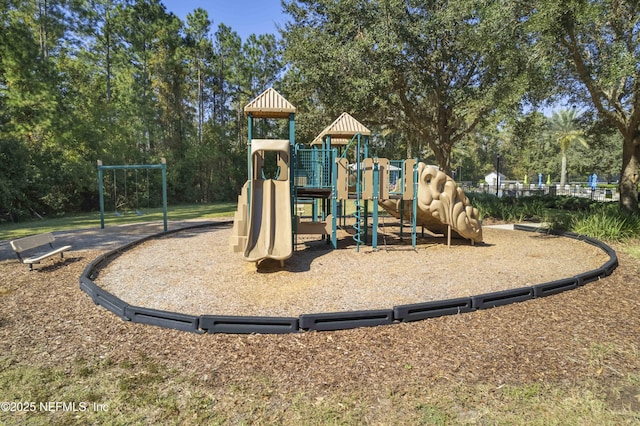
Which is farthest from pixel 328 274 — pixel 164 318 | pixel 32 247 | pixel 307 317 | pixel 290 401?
pixel 32 247

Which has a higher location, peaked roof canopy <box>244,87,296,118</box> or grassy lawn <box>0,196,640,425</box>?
peaked roof canopy <box>244,87,296,118</box>

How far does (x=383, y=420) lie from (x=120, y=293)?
4844 millimetres

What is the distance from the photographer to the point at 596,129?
58.1ft

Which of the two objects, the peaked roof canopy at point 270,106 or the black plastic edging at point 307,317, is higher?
the peaked roof canopy at point 270,106

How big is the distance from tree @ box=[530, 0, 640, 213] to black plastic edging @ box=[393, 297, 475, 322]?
276 inches

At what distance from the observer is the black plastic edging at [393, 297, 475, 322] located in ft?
15.3

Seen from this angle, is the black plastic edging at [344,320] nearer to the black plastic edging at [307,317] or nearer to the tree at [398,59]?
the black plastic edging at [307,317]

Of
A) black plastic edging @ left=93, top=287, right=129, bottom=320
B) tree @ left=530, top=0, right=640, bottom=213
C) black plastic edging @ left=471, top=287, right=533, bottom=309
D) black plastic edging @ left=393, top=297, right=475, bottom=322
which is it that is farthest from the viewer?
tree @ left=530, top=0, right=640, bottom=213

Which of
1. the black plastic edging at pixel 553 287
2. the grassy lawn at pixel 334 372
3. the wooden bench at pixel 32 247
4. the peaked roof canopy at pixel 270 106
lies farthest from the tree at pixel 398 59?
the wooden bench at pixel 32 247

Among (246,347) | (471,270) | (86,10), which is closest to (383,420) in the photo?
(246,347)

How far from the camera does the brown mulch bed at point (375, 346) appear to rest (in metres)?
3.44

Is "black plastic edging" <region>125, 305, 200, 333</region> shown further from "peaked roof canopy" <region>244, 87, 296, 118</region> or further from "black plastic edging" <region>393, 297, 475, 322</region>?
"peaked roof canopy" <region>244, 87, 296, 118</region>

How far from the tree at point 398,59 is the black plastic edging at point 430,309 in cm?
923

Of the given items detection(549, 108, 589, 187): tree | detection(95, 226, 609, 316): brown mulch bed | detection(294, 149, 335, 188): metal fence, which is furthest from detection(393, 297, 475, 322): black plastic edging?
detection(549, 108, 589, 187): tree
